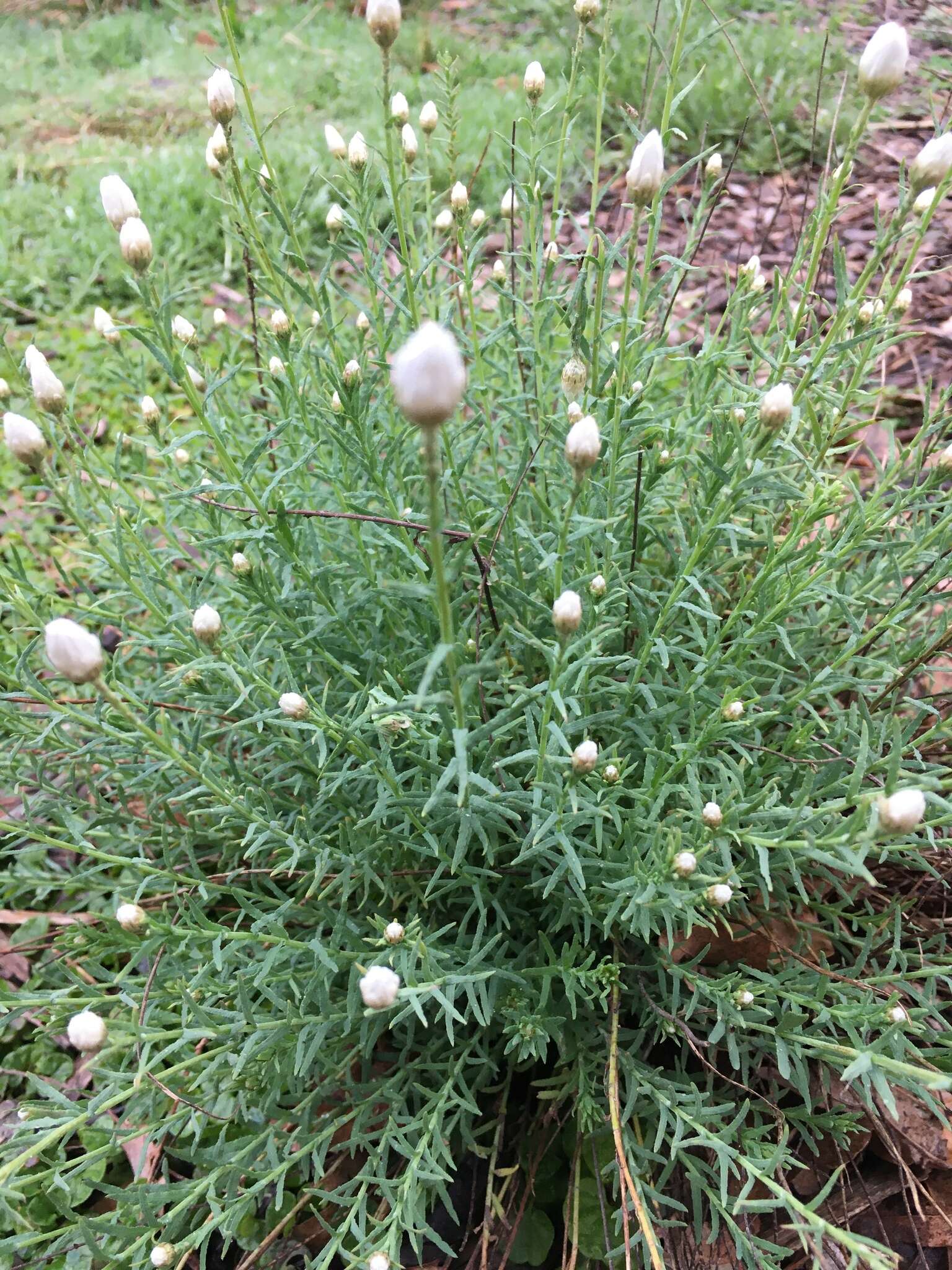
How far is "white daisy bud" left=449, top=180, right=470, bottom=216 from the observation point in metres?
1.90

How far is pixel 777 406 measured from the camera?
1.39 meters

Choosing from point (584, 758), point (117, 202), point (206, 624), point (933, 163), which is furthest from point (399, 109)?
point (584, 758)

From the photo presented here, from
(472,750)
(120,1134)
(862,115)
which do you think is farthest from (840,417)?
(120,1134)

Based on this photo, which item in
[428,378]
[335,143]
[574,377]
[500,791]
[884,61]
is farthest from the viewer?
[335,143]

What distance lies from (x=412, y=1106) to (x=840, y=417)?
1732mm

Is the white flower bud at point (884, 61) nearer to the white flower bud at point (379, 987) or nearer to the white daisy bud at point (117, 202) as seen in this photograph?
the white daisy bud at point (117, 202)

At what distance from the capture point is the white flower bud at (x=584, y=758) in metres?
1.42

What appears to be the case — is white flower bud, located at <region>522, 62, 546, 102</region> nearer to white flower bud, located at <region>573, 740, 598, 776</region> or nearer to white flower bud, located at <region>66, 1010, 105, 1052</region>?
white flower bud, located at <region>573, 740, 598, 776</region>

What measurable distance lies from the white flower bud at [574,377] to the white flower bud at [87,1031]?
1.29m

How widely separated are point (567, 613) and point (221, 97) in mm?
1119

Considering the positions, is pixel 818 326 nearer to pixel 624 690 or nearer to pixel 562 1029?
pixel 624 690

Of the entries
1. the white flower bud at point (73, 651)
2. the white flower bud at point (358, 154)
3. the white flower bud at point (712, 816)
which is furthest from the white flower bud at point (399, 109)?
the white flower bud at point (712, 816)

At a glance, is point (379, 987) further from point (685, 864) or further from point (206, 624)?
point (206, 624)

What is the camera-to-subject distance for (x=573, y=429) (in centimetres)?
135
